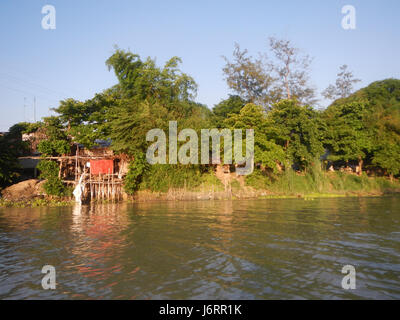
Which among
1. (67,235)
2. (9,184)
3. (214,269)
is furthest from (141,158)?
(214,269)

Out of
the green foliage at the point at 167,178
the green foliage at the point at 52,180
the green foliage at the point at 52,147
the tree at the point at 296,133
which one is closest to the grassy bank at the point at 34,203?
the green foliage at the point at 52,180

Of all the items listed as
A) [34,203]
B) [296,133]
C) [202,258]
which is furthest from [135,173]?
[202,258]

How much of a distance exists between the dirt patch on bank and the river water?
7433 millimetres

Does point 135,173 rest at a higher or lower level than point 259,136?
lower

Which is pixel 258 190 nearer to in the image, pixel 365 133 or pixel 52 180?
pixel 365 133

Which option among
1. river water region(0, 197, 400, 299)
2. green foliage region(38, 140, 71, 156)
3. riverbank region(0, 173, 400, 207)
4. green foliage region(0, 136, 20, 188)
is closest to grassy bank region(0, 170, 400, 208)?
riverbank region(0, 173, 400, 207)

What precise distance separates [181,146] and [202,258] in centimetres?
1421

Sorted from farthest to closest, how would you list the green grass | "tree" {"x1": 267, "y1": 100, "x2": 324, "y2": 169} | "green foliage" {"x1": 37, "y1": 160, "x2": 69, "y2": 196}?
"tree" {"x1": 267, "y1": 100, "x2": 324, "y2": 169}, the green grass, "green foliage" {"x1": 37, "y1": 160, "x2": 69, "y2": 196}

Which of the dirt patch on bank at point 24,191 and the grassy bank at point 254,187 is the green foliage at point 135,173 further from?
the dirt patch on bank at point 24,191

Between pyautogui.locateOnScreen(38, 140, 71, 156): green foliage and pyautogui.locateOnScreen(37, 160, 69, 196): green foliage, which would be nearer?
pyautogui.locateOnScreen(37, 160, 69, 196): green foliage

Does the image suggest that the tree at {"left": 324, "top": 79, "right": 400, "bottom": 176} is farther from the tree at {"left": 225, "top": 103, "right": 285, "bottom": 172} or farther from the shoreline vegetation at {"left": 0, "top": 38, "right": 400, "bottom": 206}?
the tree at {"left": 225, "top": 103, "right": 285, "bottom": 172}

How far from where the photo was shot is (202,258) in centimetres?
656

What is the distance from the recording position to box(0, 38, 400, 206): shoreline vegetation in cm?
1950
